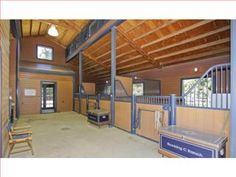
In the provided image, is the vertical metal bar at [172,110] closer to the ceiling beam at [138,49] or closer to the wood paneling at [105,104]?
the wood paneling at [105,104]

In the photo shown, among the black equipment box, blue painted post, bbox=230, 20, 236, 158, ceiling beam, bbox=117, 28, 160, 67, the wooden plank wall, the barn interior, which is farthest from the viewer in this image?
ceiling beam, bbox=117, 28, 160, 67

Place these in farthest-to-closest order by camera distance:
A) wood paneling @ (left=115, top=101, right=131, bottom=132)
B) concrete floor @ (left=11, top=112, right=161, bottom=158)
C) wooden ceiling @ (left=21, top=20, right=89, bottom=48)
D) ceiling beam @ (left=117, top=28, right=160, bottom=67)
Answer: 1. wooden ceiling @ (left=21, top=20, right=89, bottom=48)
2. ceiling beam @ (left=117, top=28, right=160, bottom=67)
3. wood paneling @ (left=115, top=101, right=131, bottom=132)
4. concrete floor @ (left=11, top=112, right=161, bottom=158)

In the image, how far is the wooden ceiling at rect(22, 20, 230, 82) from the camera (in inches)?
184

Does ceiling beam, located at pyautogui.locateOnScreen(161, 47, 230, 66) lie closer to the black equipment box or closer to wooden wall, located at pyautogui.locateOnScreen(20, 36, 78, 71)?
the black equipment box

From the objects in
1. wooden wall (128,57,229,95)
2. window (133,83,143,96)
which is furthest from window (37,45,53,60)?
wooden wall (128,57,229,95)

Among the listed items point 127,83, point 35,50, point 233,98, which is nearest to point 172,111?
point 233,98

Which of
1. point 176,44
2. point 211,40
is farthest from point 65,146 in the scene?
point 211,40

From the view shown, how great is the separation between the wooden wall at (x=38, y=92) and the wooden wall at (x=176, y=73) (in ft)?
17.9

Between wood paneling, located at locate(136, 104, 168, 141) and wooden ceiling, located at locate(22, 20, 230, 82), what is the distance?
8.95ft

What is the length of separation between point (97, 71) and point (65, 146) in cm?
762

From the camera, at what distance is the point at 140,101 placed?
442 cm

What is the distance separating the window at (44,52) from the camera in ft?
32.2

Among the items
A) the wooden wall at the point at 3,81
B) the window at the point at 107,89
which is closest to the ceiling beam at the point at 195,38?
the wooden wall at the point at 3,81
